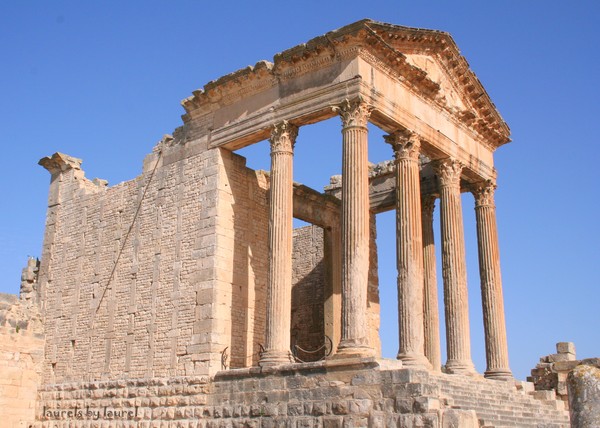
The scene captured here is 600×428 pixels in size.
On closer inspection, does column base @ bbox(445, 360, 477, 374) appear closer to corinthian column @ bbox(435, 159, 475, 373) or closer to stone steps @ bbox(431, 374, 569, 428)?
corinthian column @ bbox(435, 159, 475, 373)

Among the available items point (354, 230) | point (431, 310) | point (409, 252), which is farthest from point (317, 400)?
point (431, 310)

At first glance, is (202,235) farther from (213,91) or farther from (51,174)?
(51,174)

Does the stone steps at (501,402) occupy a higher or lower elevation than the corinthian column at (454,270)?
lower

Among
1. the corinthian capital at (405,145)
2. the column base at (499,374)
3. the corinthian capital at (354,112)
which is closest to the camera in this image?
the corinthian capital at (354,112)

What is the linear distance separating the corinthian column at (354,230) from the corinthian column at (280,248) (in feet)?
5.11

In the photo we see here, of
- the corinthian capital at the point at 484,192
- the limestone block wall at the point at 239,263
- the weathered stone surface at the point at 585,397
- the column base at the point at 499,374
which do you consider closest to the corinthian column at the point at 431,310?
the column base at the point at 499,374

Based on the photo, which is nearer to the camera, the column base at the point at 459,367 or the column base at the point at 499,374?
the column base at the point at 459,367

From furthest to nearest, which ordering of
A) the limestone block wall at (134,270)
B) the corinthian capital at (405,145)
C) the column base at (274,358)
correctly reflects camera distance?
the limestone block wall at (134,270) < the corinthian capital at (405,145) < the column base at (274,358)

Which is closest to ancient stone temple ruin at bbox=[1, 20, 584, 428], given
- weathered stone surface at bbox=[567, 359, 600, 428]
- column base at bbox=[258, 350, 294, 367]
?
column base at bbox=[258, 350, 294, 367]

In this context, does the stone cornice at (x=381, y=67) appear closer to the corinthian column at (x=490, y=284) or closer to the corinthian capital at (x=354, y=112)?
the corinthian capital at (x=354, y=112)

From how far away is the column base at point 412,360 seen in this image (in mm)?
15785

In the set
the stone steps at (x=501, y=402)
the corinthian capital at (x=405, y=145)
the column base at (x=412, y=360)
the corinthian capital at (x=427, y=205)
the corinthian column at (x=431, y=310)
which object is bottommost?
the stone steps at (x=501, y=402)

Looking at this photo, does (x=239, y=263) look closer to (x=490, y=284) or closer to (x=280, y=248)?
(x=280, y=248)

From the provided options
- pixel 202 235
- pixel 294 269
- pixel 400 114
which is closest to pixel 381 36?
pixel 400 114
